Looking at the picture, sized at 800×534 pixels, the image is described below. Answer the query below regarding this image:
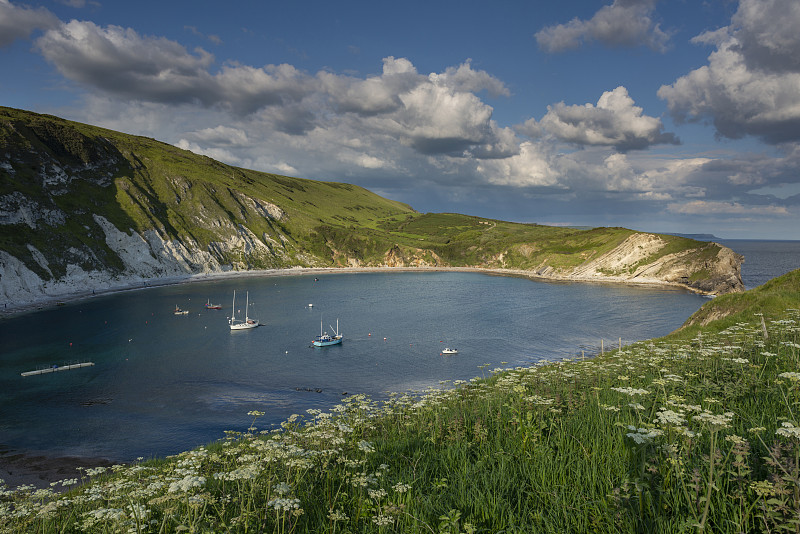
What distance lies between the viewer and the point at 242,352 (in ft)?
240

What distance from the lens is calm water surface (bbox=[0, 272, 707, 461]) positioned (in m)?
43.9

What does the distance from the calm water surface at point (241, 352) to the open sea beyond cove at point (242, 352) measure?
0.88 ft

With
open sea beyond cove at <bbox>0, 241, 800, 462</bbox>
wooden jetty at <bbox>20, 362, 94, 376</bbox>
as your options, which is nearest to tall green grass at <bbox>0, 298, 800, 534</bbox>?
open sea beyond cove at <bbox>0, 241, 800, 462</bbox>

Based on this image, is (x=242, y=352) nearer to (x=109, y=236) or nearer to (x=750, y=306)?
(x=750, y=306)

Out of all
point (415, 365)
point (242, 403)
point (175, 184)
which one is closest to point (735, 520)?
point (242, 403)

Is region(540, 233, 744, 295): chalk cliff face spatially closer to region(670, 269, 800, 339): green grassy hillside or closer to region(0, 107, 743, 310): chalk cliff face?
region(0, 107, 743, 310): chalk cliff face

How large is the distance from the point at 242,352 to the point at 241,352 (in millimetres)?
183

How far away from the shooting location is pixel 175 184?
198875mm

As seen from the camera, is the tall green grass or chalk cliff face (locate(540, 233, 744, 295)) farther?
chalk cliff face (locate(540, 233, 744, 295))

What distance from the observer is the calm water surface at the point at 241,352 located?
4391cm

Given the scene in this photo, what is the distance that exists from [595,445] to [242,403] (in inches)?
1974

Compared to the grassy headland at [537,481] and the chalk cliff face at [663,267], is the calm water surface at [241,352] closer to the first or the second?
the chalk cliff face at [663,267]

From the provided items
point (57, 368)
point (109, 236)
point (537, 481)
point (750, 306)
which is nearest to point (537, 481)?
point (537, 481)

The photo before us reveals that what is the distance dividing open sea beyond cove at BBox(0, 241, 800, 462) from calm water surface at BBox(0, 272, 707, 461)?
0.88ft
